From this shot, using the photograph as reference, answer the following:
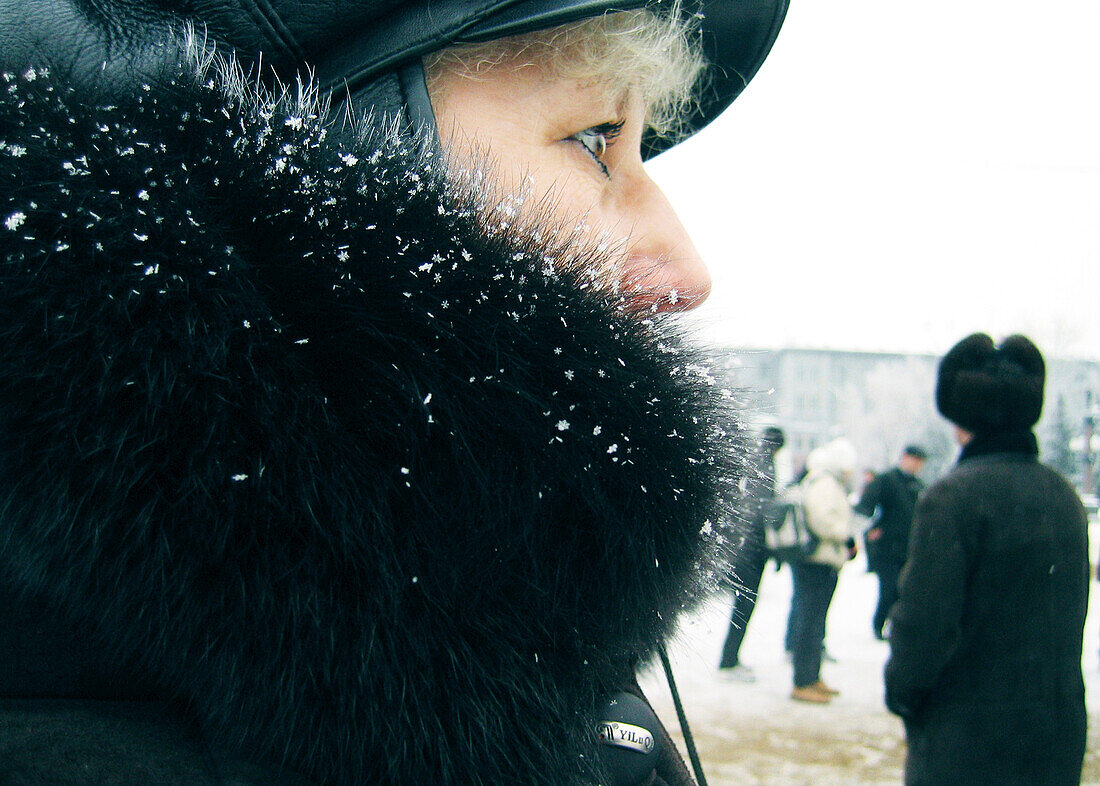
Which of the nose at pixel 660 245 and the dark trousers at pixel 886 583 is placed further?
the dark trousers at pixel 886 583

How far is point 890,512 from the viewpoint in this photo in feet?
21.3

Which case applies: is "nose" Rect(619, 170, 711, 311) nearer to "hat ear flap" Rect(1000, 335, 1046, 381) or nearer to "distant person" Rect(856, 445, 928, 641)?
"hat ear flap" Rect(1000, 335, 1046, 381)

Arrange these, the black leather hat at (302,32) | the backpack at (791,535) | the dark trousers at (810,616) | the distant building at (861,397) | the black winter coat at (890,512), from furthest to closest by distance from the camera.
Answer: the distant building at (861,397) < the black winter coat at (890,512) < the backpack at (791,535) < the dark trousers at (810,616) < the black leather hat at (302,32)

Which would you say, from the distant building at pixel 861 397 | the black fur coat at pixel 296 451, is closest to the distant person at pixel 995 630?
the black fur coat at pixel 296 451

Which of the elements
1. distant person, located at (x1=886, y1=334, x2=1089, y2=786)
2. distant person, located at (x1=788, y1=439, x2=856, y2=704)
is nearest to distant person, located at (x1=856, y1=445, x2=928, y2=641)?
distant person, located at (x1=788, y1=439, x2=856, y2=704)

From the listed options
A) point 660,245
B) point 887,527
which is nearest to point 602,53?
point 660,245

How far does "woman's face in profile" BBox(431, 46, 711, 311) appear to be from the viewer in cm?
98

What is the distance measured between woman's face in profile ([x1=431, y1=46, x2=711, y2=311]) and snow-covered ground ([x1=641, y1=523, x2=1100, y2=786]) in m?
1.92

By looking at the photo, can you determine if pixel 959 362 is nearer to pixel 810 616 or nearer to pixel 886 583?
pixel 810 616

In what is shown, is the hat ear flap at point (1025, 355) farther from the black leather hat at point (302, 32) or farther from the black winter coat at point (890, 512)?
the black winter coat at point (890, 512)

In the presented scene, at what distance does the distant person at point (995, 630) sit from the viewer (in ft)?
7.34

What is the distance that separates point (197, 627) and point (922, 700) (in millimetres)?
2382

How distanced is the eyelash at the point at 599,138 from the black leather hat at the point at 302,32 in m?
0.20

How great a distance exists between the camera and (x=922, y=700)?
2369mm
